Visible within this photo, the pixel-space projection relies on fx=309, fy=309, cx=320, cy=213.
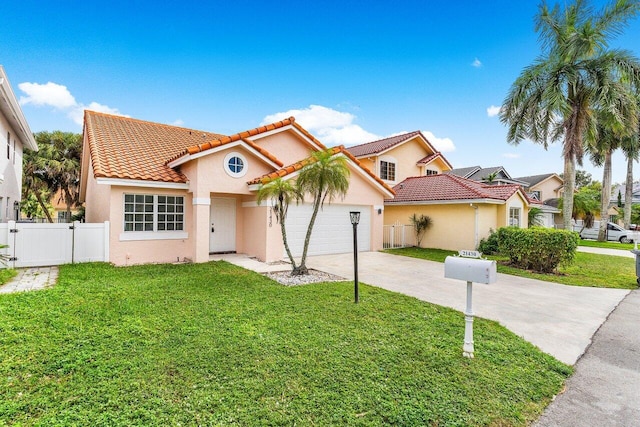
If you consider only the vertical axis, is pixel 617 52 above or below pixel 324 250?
above

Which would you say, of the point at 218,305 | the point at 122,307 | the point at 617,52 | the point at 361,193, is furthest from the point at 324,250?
the point at 617,52

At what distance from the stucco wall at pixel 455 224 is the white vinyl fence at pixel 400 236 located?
1.96 ft

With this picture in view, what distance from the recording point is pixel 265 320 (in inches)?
233

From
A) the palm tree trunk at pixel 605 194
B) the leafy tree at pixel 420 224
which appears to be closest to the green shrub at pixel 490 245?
the leafy tree at pixel 420 224

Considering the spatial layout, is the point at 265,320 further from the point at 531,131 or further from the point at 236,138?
the point at 531,131

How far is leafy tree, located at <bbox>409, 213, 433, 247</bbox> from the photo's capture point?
18656mm

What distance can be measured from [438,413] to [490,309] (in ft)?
14.9

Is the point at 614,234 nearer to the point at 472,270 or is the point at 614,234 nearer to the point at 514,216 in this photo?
the point at 514,216

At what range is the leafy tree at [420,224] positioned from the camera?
734 inches

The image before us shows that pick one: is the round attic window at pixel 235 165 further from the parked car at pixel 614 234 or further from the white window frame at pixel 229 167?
the parked car at pixel 614 234

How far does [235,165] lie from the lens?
1264 cm

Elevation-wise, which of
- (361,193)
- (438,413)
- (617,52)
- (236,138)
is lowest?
(438,413)

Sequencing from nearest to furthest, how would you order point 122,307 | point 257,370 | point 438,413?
point 438,413 → point 257,370 → point 122,307

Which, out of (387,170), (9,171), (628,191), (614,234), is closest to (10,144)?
(9,171)
